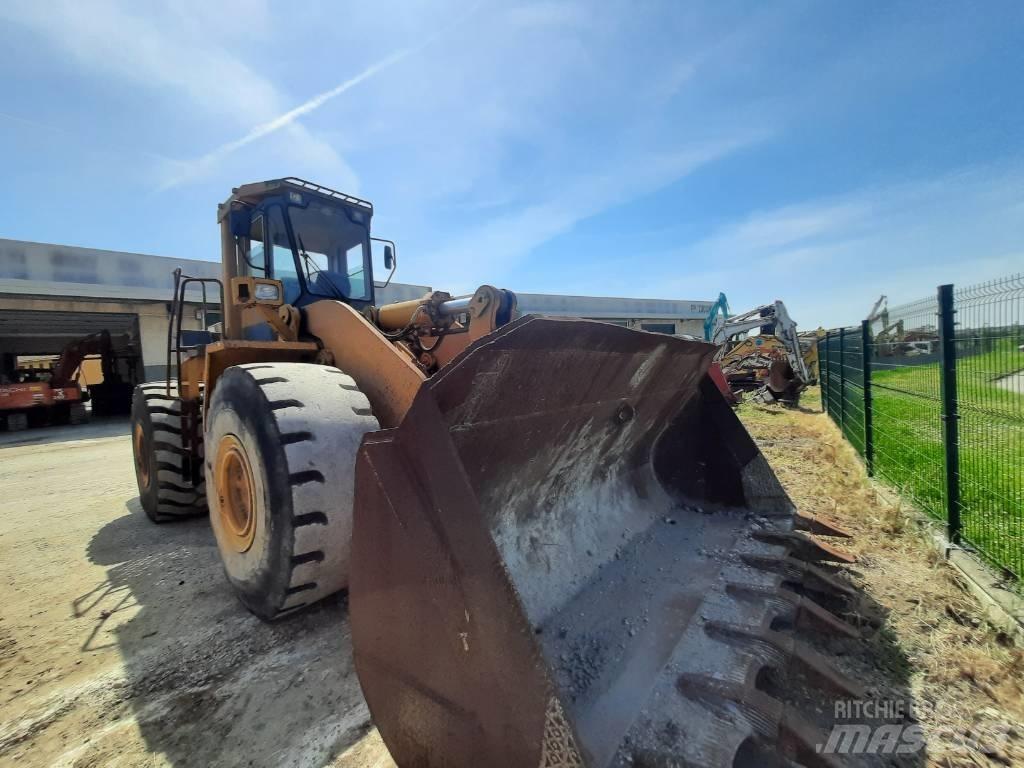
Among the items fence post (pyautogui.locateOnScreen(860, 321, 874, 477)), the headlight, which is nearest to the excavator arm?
the headlight

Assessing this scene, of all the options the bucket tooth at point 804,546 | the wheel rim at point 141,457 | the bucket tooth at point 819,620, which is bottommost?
the bucket tooth at point 819,620

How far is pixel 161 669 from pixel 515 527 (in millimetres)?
1962

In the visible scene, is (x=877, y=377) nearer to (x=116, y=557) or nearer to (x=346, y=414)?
(x=346, y=414)

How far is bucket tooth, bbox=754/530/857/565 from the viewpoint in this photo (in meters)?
2.61

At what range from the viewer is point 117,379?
2053 cm

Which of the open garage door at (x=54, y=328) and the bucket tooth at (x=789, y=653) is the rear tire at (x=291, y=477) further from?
the open garage door at (x=54, y=328)

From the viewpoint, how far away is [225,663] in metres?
2.45

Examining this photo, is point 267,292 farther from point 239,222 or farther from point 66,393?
point 66,393

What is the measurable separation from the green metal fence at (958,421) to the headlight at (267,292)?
4675mm

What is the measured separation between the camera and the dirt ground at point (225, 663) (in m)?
1.91

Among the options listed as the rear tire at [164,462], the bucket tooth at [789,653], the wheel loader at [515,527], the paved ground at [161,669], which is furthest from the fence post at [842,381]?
the rear tire at [164,462]

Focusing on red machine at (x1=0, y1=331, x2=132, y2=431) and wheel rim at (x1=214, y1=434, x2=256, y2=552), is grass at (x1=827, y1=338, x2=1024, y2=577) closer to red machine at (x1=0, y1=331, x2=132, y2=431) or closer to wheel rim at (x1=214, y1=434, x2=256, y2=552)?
wheel rim at (x1=214, y1=434, x2=256, y2=552)

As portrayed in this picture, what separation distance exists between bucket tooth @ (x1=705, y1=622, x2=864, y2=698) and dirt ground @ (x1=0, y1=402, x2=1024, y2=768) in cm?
31

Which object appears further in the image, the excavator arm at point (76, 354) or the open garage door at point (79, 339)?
the open garage door at point (79, 339)
